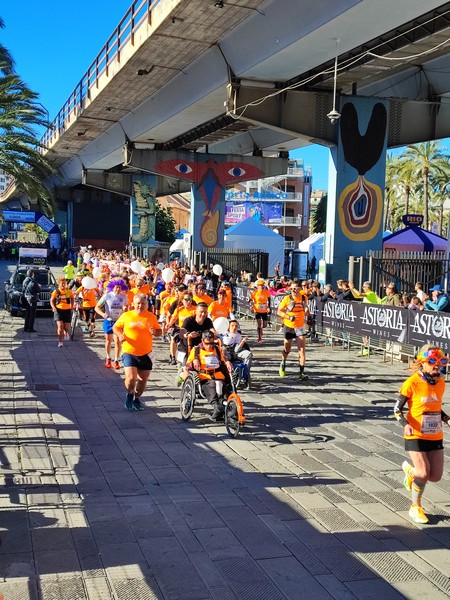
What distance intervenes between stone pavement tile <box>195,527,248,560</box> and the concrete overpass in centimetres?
1229

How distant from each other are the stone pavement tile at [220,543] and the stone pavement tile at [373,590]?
0.96 metres

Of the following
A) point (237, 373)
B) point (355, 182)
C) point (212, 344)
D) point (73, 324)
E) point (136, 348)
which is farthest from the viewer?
point (355, 182)

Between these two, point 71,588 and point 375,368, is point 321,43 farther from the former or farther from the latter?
point 71,588

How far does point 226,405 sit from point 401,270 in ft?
41.8

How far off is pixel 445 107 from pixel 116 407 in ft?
61.3

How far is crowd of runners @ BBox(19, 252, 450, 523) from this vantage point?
269 inches

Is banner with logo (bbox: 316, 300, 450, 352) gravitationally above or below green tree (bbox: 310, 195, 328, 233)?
below

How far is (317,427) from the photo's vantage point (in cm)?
1027

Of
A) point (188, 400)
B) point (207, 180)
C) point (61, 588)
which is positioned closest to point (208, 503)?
point (61, 588)

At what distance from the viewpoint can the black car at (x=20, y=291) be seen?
23656 millimetres

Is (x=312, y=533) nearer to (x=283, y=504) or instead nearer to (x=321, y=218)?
(x=283, y=504)

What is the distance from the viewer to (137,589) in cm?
518

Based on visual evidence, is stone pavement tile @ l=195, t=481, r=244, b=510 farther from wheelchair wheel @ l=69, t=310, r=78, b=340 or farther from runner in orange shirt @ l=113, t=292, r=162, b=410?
wheelchair wheel @ l=69, t=310, r=78, b=340

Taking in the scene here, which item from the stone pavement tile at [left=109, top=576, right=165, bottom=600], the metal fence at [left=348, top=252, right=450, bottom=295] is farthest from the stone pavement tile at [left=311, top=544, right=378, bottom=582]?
the metal fence at [left=348, top=252, right=450, bottom=295]
